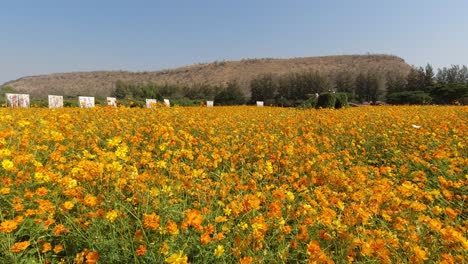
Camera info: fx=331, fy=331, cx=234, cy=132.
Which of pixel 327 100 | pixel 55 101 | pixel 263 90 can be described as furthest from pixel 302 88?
pixel 55 101

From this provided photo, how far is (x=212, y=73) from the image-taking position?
82.9 m

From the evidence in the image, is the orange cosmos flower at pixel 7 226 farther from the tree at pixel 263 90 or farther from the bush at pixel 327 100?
the tree at pixel 263 90

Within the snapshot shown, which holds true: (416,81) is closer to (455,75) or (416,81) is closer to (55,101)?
(455,75)

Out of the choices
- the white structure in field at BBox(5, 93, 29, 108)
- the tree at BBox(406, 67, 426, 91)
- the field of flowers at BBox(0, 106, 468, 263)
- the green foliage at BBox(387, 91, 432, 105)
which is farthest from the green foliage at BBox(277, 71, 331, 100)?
the field of flowers at BBox(0, 106, 468, 263)

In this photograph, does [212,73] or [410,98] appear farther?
[212,73]

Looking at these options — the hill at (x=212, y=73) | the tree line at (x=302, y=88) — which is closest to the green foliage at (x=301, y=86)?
the tree line at (x=302, y=88)

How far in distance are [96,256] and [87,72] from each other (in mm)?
106911

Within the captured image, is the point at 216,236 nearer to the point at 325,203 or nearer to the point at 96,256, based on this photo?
the point at 96,256

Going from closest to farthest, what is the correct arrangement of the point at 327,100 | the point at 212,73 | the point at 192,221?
1. the point at 192,221
2. the point at 327,100
3. the point at 212,73

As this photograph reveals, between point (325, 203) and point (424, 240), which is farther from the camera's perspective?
point (325, 203)

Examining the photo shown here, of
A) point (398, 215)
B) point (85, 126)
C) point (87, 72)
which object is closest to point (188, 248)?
point (398, 215)

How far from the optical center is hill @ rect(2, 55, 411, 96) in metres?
75.7

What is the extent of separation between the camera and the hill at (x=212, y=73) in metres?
75.7

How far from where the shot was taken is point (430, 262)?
184cm
